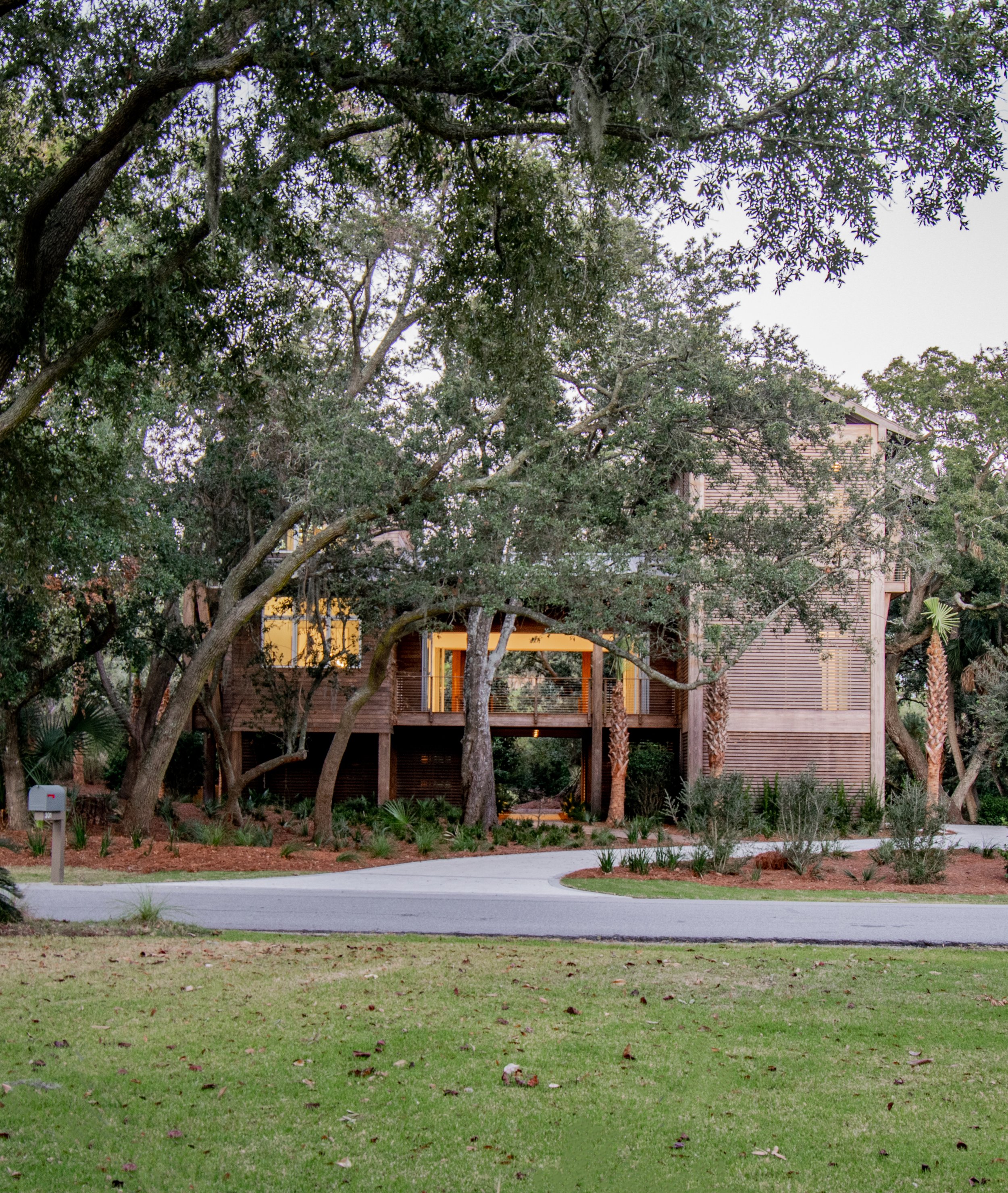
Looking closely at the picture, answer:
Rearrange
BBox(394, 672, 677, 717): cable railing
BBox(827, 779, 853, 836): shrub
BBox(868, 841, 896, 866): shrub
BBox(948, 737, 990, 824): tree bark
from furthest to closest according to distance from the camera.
→ BBox(948, 737, 990, 824): tree bark, BBox(394, 672, 677, 717): cable railing, BBox(827, 779, 853, 836): shrub, BBox(868, 841, 896, 866): shrub

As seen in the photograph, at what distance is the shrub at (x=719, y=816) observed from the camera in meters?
15.4

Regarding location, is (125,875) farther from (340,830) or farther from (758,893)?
(758,893)

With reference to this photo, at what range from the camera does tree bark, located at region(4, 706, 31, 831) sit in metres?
19.8

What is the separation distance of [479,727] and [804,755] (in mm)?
7542

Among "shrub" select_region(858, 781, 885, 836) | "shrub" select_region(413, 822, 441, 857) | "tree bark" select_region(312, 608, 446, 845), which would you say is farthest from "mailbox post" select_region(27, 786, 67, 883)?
"shrub" select_region(858, 781, 885, 836)

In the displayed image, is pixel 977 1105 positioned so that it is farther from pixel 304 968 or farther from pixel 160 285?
pixel 160 285

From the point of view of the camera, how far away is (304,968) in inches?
301

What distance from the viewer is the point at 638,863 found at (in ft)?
50.4

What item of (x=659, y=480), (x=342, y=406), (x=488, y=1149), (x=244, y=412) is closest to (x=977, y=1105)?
(x=488, y=1149)

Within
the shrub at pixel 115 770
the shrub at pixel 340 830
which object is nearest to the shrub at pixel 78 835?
the shrub at pixel 340 830

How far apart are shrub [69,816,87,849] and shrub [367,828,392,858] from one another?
436cm

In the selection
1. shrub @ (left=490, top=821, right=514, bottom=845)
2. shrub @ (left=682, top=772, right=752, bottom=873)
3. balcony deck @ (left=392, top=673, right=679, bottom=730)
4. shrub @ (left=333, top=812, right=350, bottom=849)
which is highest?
balcony deck @ (left=392, top=673, right=679, bottom=730)

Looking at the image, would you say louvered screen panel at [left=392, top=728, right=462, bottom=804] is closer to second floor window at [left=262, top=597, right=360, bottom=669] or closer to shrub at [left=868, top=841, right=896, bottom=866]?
second floor window at [left=262, top=597, right=360, bottom=669]

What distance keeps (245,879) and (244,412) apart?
19.9 ft
